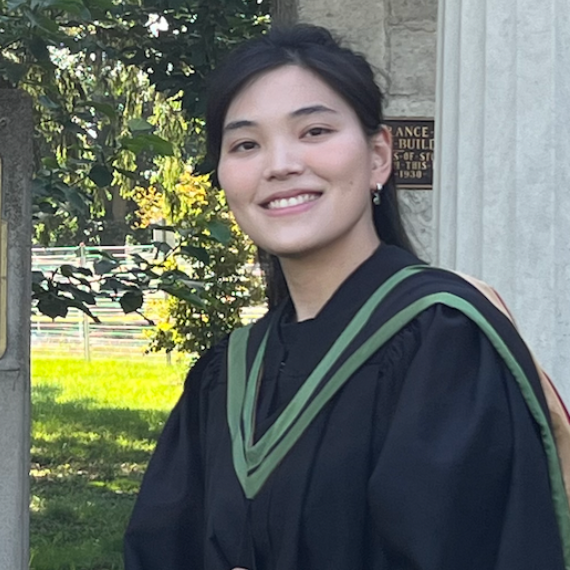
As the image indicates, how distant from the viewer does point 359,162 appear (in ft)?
5.81

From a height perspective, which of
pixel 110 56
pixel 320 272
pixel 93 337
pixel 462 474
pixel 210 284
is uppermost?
pixel 110 56

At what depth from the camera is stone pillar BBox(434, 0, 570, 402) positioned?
2.75 m

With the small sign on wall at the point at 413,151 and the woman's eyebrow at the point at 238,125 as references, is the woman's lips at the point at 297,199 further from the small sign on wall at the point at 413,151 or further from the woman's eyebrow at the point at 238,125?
the small sign on wall at the point at 413,151

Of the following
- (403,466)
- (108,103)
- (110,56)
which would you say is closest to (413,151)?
(108,103)

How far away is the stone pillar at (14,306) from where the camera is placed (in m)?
3.96

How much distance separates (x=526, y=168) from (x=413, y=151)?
4.17 ft

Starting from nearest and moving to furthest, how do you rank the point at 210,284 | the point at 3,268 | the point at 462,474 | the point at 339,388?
the point at 462,474
the point at 339,388
the point at 3,268
the point at 210,284

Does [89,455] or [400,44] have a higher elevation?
[400,44]

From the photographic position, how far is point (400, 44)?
13.6 feet

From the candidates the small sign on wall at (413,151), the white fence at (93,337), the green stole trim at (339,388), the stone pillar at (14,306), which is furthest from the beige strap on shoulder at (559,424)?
the white fence at (93,337)

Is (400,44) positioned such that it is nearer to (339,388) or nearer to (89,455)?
(339,388)

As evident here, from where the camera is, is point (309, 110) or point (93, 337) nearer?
point (309, 110)

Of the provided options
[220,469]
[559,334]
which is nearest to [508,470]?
[220,469]

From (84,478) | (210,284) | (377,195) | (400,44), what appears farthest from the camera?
(84,478)
